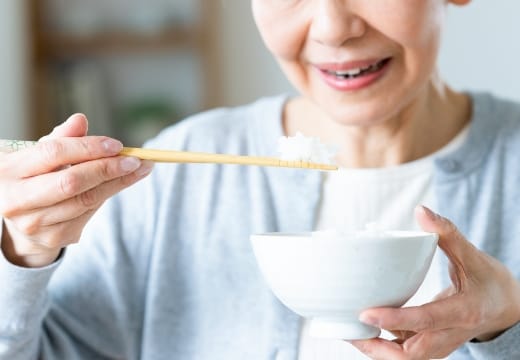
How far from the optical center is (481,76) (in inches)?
99.8

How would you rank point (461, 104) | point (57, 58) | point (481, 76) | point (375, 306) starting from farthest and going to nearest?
point (57, 58) → point (481, 76) → point (461, 104) → point (375, 306)

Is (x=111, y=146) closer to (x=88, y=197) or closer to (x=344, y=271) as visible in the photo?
(x=88, y=197)

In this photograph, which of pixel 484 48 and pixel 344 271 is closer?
pixel 344 271

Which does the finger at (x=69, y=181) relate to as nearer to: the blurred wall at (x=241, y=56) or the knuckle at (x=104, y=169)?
the knuckle at (x=104, y=169)

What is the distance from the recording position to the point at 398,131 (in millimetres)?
1451

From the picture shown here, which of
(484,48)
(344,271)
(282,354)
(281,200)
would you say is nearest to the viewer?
(344,271)

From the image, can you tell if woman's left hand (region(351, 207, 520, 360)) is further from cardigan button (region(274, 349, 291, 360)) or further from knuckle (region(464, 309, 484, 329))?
cardigan button (region(274, 349, 291, 360))

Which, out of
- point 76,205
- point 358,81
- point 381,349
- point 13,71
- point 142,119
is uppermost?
point 358,81

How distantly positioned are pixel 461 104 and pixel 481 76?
108 cm

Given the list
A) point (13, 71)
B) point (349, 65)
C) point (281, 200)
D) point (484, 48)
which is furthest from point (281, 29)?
point (13, 71)

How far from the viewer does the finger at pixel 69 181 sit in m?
0.98

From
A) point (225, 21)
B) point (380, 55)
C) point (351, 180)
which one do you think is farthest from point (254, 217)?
point (225, 21)

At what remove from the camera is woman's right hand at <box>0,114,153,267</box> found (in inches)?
38.8

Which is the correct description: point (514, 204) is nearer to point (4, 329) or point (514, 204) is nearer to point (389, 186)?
point (389, 186)
